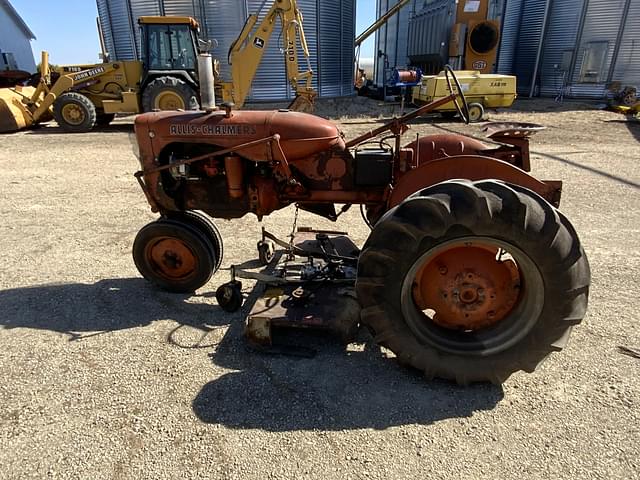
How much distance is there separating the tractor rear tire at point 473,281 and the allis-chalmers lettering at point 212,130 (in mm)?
1456

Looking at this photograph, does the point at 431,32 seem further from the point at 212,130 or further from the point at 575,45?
the point at 212,130

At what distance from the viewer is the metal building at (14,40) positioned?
91.1ft

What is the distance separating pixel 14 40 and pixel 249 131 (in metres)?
37.1

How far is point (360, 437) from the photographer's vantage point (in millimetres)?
2230

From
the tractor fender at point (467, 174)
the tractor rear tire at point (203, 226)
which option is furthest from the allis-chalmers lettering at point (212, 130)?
the tractor fender at point (467, 174)

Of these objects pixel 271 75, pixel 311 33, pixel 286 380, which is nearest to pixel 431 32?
pixel 311 33

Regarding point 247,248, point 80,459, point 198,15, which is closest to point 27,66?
point 198,15

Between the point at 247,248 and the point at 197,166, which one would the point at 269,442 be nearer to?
the point at 197,166

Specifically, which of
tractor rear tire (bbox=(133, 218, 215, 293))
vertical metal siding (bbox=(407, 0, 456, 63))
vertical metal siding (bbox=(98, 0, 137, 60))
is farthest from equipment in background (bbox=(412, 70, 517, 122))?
vertical metal siding (bbox=(98, 0, 137, 60))

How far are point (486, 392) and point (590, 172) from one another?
261 inches

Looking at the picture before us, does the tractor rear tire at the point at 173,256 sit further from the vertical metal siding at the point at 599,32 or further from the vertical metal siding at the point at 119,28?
the vertical metal siding at the point at 599,32

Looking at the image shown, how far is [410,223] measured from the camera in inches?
91.4

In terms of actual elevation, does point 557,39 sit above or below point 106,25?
below

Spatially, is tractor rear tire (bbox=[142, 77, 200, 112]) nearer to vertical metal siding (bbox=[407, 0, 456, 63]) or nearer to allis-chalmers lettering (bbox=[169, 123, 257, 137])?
allis-chalmers lettering (bbox=[169, 123, 257, 137])
